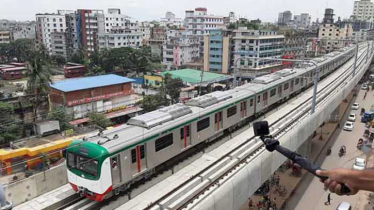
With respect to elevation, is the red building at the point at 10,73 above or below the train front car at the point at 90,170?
below

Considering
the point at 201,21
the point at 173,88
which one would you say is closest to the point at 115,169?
the point at 173,88

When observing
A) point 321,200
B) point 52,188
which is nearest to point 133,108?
point 321,200

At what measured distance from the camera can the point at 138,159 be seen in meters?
10.6

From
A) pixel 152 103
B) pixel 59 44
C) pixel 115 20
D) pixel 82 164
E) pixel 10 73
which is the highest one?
pixel 115 20

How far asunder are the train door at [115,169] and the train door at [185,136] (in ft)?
11.4

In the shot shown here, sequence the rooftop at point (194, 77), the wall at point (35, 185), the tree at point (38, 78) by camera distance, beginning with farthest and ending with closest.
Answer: the rooftop at point (194, 77), the tree at point (38, 78), the wall at point (35, 185)

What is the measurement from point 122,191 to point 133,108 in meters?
27.2

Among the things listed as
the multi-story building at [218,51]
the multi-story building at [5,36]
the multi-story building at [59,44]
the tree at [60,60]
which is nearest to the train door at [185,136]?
the multi-story building at [218,51]

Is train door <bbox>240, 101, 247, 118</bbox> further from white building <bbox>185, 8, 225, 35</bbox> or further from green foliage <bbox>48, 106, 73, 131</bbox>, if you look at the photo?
white building <bbox>185, 8, 225, 35</bbox>

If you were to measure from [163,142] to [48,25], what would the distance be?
8116 centimetres

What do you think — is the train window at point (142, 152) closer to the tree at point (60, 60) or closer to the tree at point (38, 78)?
the tree at point (38, 78)

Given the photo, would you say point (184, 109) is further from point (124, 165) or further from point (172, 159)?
point (124, 165)

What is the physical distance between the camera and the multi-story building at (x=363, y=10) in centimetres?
14712

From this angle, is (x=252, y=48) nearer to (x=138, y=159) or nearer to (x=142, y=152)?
(x=142, y=152)
